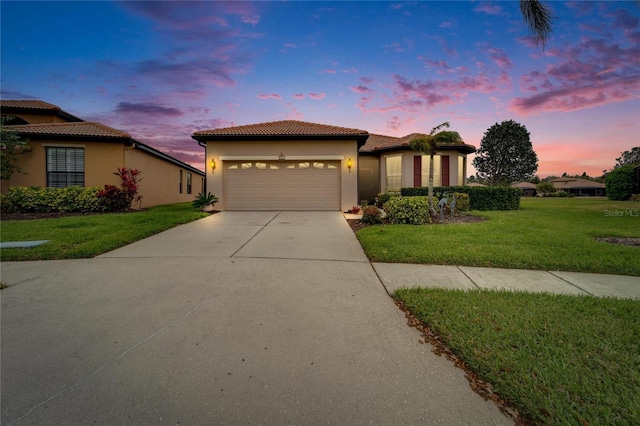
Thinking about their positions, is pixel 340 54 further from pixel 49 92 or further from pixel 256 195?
pixel 49 92

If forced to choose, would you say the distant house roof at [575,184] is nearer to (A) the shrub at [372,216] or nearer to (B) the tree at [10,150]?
(A) the shrub at [372,216]

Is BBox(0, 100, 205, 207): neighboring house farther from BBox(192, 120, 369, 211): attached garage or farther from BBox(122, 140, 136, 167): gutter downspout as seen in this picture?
BBox(192, 120, 369, 211): attached garage

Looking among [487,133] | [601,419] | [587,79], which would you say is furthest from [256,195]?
[487,133]

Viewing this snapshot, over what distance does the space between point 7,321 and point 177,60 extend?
454 inches

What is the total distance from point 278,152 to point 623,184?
26.3m

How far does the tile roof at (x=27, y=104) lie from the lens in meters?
14.4

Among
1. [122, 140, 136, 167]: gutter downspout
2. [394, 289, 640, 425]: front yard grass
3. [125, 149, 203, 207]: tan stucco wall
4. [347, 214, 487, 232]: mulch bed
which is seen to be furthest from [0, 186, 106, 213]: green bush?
[394, 289, 640, 425]: front yard grass

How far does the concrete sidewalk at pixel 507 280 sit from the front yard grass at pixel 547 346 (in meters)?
0.32

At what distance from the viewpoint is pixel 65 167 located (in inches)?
472

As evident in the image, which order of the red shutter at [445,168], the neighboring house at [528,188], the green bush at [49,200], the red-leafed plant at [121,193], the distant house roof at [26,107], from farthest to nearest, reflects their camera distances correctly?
1. the neighboring house at [528,188]
2. the red shutter at [445,168]
3. the distant house roof at [26,107]
4. the red-leafed plant at [121,193]
5. the green bush at [49,200]

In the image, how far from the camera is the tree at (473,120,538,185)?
28.4 metres

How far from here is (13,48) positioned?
10.3 meters

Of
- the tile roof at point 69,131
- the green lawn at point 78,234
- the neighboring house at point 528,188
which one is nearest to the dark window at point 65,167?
the tile roof at point 69,131

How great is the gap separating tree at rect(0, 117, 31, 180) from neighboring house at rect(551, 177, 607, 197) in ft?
197
